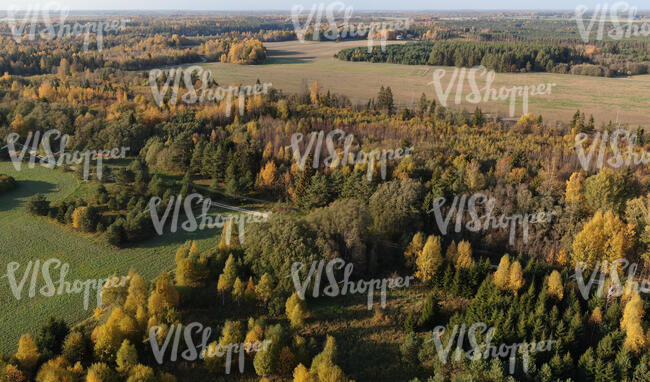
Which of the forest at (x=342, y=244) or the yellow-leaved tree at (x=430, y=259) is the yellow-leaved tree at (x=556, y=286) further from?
the yellow-leaved tree at (x=430, y=259)

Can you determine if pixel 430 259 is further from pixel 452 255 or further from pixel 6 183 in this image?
pixel 6 183

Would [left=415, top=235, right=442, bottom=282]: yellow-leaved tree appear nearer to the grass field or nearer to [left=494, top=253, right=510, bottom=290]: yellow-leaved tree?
[left=494, top=253, right=510, bottom=290]: yellow-leaved tree

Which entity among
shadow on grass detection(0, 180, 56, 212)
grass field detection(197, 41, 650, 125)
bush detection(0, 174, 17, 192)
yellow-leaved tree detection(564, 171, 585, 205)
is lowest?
shadow on grass detection(0, 180, 56, 212)

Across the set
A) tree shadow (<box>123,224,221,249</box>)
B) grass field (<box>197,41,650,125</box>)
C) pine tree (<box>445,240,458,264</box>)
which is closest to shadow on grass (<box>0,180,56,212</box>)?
tree shadow (<box>123,224,221,249</box>)

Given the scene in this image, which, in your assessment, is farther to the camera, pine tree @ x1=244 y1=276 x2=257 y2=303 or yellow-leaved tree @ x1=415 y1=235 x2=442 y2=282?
yellow-leaved tree @ x1=415 y1=235 x2=442 y2=282

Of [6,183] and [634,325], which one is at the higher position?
[6,183]

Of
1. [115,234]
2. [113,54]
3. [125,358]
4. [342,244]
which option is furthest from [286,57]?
[125,358]

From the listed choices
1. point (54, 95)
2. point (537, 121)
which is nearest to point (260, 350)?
point (537, 121)
